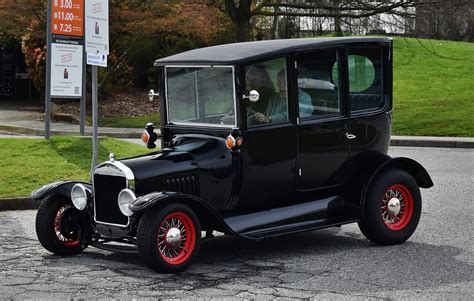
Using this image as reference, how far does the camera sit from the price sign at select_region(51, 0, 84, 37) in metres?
15.8

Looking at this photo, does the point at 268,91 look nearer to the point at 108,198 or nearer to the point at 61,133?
the point at 108,198

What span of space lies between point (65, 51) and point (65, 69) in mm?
318

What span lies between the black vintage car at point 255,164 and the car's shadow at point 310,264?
0.63ft

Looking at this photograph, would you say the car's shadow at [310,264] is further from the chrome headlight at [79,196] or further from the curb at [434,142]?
the curb at [434,142]

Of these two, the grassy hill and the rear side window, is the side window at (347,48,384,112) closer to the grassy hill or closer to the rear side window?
the rear side window

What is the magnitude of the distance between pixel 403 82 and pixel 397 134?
9580mm

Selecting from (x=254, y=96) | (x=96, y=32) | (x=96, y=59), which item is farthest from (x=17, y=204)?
(x=254, y=96)

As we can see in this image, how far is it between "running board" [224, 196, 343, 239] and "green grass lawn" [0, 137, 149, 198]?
458 cm

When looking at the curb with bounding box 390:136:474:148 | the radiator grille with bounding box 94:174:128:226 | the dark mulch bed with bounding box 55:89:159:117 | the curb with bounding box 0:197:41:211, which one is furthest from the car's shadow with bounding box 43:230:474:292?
the dark mulch bed with bounding box 55:89:159:117

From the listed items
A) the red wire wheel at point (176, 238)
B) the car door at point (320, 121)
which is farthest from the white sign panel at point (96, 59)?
the red wire wheel at point (176, 238)

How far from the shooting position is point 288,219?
27.9 feet

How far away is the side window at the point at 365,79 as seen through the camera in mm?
9109

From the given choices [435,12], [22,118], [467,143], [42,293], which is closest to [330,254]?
[42,293]

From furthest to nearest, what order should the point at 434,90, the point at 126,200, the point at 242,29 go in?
the point at 434,90, the point at 242,29, the point at 126,200
